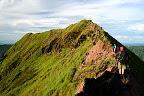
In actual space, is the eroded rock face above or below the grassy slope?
above

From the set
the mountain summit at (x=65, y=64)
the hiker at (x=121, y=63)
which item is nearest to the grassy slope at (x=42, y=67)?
the mountain summit at (x=65, y=64)

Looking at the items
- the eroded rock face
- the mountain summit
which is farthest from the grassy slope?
the eroded rock face

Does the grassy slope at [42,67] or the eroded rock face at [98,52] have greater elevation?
the eroded rock face at [98,52]

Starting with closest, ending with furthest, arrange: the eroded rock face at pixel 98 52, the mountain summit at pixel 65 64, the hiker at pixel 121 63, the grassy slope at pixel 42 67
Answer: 1. the hiker at pixel 121 63
2. the mountain summit at pixel 65 64
3. the eroded rock face at pixel 98 52
4. the grassy slope at pixel 42 67

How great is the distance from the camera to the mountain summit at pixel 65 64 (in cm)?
9688

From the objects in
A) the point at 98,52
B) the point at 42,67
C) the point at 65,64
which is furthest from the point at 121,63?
the point at 42,67

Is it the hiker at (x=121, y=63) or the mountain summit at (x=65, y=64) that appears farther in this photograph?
the mountain summit at (x=65, y=64)

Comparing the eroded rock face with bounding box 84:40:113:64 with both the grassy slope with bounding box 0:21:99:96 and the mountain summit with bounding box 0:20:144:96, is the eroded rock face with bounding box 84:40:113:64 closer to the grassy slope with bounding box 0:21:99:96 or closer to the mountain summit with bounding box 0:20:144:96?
the mountain summit with bounding box 0:20:144:96

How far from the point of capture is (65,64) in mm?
129375

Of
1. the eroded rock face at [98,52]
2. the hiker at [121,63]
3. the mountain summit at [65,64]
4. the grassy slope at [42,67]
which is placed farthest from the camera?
the grassy slope at [42,67]

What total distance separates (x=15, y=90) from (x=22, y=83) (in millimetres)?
6208

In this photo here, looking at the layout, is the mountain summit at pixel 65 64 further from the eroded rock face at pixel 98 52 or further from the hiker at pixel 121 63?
the hiker at pixel 121 63

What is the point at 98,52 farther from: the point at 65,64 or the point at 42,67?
the point at 42,67

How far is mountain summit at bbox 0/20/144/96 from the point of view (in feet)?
318
